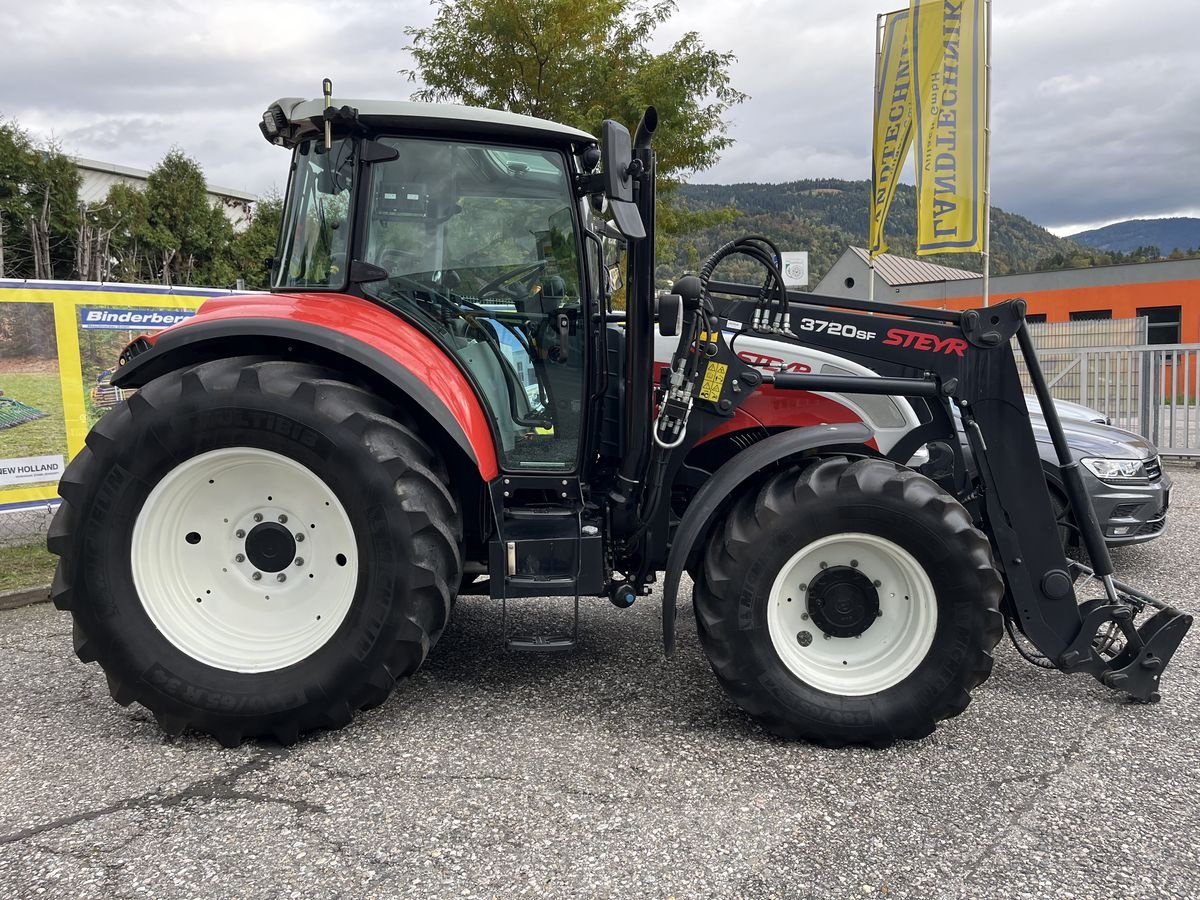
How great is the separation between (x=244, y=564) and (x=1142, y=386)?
1129cm

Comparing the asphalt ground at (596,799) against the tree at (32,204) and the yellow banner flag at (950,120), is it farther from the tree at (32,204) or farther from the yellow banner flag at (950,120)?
the tree at (32,204)

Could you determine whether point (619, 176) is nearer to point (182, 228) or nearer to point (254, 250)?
point (182, 228)

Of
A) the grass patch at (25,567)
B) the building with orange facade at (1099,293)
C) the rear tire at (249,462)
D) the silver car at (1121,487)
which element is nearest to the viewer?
the rear tire at (249,462)

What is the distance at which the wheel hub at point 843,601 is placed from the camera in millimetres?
3135

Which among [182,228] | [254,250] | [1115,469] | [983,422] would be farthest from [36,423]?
[254,250]

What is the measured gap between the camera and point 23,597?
187 inches

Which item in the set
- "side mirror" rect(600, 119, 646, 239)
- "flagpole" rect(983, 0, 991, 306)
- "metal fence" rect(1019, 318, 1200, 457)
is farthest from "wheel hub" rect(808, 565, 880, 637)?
"metal fence" rect(1019, 318, 1200, 457)

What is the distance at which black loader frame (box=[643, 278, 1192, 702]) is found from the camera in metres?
3.22

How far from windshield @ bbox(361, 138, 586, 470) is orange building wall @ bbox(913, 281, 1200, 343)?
83.9ft

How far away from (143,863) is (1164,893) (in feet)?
9.05

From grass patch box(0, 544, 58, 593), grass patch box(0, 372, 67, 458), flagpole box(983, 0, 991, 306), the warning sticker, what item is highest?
flagpole box(983, 0, 991, 306)

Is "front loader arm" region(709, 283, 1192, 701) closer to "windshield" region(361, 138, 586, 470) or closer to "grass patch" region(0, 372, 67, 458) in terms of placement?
"windshield" region(361, 138, 586, 470)

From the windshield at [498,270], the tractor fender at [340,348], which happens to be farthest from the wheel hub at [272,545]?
the windshield at [498,270]

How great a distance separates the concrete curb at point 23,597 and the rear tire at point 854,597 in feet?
13.0
